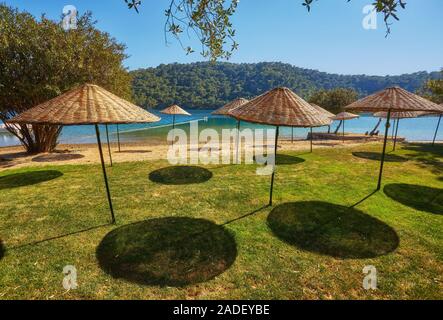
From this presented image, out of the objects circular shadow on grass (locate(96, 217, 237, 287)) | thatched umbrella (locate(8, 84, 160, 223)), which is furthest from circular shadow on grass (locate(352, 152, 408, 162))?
thatched umbrella (locate(8, 84, 160, 223))

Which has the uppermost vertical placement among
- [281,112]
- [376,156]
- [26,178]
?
[281,112]

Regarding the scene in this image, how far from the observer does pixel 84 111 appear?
18.4 feet

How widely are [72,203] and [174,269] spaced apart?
4.68 metres

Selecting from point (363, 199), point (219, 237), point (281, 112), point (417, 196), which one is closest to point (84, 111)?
point (219, 237)

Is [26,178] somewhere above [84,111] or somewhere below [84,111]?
below

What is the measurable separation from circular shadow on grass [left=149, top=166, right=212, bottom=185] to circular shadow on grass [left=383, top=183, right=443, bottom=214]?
6697mm

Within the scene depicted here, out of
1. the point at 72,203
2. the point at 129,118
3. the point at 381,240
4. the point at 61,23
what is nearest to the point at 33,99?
the point at 61,23

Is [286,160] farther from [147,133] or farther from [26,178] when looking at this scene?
[147,133]

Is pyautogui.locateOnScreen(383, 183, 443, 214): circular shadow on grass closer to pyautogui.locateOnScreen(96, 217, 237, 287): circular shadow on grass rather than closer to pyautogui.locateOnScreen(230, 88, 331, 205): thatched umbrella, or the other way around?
pyautogui.locateOnScreen(230, 88, 331, 205): thatched umbrella

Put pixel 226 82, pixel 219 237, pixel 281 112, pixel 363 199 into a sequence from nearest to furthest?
pixel 219 237, pixel 281 112, pixel 363 199, pixel 226 82

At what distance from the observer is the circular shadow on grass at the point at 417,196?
8156 mm

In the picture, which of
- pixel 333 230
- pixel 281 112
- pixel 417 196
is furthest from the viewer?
pixel 417 196

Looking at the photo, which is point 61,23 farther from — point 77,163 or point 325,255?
point 325,255

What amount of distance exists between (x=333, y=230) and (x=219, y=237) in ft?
9.36
